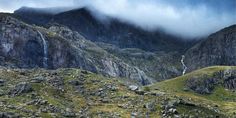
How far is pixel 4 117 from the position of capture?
586 feet

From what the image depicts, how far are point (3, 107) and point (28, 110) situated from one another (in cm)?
1070

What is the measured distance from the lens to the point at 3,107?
19225 cm

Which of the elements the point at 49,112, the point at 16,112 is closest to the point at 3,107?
the point at 16,112

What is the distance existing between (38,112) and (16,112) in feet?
33.0

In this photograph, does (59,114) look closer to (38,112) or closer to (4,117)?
(38,112)

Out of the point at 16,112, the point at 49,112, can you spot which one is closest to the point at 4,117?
the point at 16,112

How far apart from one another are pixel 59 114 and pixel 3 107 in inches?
966

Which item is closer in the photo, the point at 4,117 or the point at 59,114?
the point at 4,117

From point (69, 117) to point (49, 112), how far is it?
9.23 metres

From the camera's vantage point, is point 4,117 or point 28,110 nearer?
point 4,117

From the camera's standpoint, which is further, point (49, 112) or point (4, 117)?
point (49, 112)

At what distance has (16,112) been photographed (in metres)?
188

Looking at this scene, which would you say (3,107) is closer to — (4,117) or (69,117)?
(4,117)

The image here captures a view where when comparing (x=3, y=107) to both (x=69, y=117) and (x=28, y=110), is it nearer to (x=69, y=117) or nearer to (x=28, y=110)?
(x=28, y=110)
